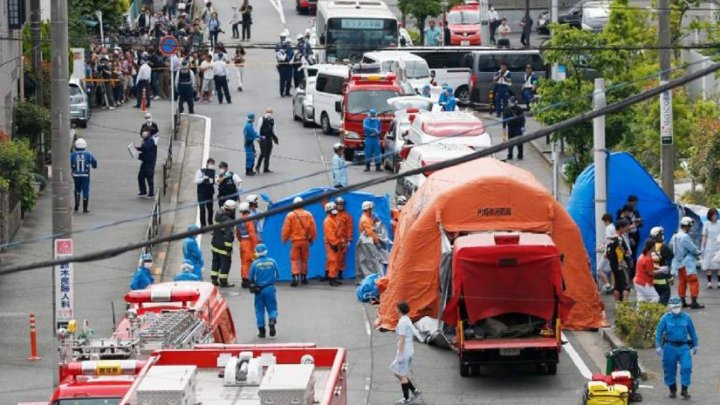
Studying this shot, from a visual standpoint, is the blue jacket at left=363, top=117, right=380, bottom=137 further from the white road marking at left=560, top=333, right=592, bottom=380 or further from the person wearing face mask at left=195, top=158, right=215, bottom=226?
the white road marking at left=560, top=333, right=592, bottom=380

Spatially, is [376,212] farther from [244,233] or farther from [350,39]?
[350,39]

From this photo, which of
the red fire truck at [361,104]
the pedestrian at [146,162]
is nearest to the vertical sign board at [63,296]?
the pedestrian at [146,162]

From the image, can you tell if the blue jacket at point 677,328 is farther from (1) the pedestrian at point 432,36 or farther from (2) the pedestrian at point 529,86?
(1) the pedestrian at point 432,36

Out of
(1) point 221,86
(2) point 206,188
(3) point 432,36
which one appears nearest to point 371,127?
(2) point 206,188

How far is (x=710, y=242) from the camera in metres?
31.0

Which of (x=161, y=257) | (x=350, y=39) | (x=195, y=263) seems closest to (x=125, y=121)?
(x=350, y=39)

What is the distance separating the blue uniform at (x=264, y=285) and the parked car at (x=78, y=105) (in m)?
20.3

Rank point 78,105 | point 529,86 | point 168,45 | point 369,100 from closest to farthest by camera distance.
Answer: point 168,45 → point 369,100 → point 78,105 → point 529,86

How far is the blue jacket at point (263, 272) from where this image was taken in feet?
91.2

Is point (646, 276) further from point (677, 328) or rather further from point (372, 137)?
point (372, 137)

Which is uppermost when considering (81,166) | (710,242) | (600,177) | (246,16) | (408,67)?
(246,16)

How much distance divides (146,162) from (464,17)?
Answer: 28601 millimetres

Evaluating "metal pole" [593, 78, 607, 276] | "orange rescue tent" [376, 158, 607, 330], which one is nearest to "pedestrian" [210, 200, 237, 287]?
"orange rescue tent" [376, 158, 607, 330]

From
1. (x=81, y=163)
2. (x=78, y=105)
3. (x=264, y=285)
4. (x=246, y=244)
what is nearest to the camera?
(x=264, y=285)
